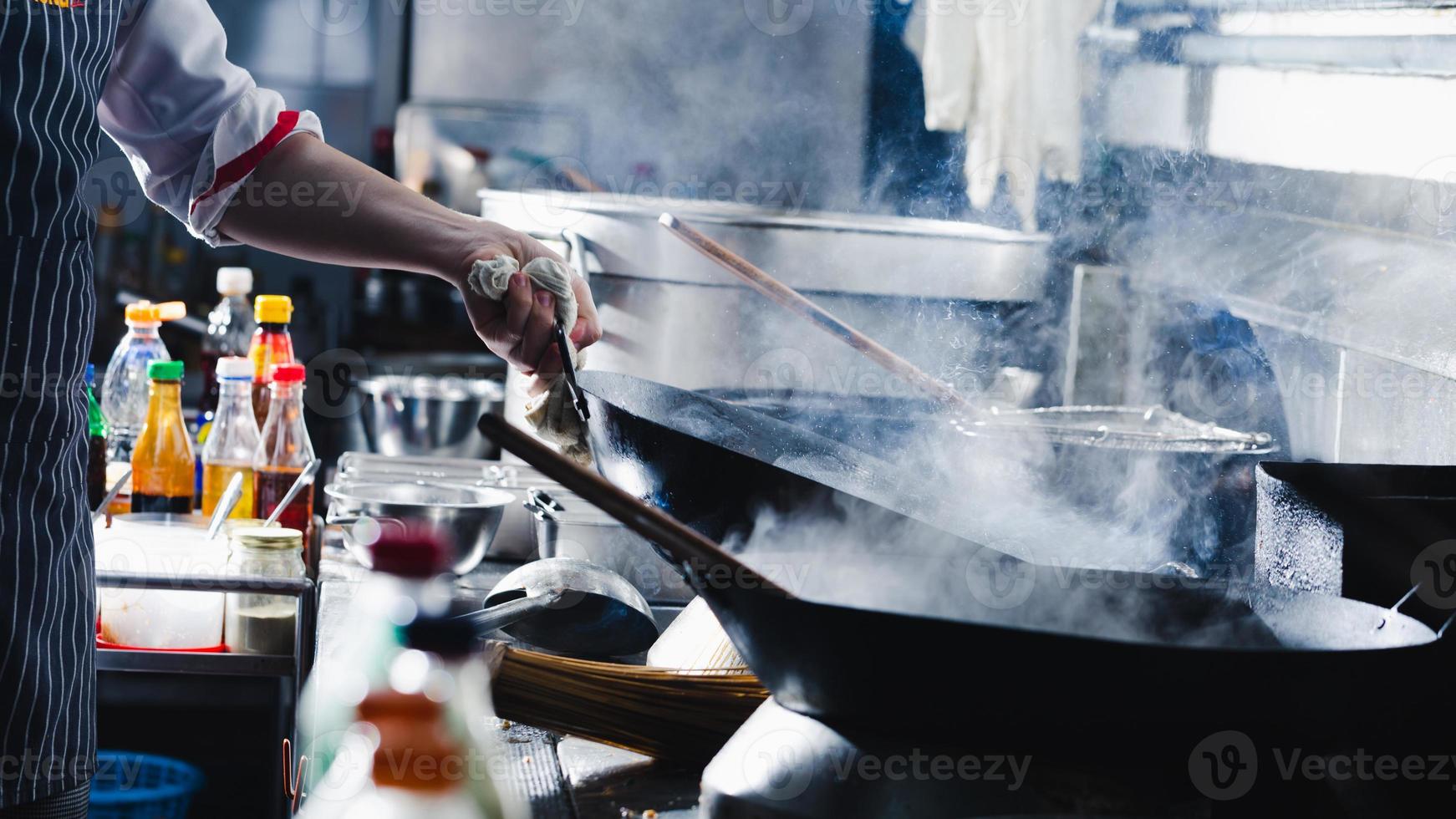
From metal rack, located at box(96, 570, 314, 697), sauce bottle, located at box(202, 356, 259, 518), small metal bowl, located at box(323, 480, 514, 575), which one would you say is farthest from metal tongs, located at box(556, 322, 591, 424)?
sauce bottle, located at box(202, 356, 259, 518)

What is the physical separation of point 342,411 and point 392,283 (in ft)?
4.55

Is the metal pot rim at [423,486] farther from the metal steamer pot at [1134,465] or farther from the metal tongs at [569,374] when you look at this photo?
the metal tongs at [569,374]

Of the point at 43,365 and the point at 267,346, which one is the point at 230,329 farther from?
the point at 43,365

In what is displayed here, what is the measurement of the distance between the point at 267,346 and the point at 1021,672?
189 centimetres

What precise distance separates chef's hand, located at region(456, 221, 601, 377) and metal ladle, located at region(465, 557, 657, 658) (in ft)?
0.89

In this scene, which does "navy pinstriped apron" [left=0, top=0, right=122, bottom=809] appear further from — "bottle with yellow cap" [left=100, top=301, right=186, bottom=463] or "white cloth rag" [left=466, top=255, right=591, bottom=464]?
"bottle with yellow cap" [left=100, top=301, right=186, bottom=463]

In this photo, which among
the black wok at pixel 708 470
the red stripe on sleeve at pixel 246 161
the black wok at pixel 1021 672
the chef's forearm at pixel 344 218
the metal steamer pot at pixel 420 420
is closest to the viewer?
the black wok at pixel 1021 672

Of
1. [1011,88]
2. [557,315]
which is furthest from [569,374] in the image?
[1011,88]

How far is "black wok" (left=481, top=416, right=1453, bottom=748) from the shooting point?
73cm

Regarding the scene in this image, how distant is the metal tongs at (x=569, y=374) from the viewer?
Result: 3.58 feet

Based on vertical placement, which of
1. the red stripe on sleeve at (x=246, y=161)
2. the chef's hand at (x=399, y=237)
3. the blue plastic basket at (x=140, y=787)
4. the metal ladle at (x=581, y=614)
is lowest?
the blue plastic basket at (x=140, y=787)

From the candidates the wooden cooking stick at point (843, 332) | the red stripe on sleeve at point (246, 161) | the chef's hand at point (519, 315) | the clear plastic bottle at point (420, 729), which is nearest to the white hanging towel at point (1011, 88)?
the wooden cooking stick at point (843, 332)

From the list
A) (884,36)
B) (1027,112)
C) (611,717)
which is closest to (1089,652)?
(611,717)

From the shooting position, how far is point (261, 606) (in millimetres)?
1867
